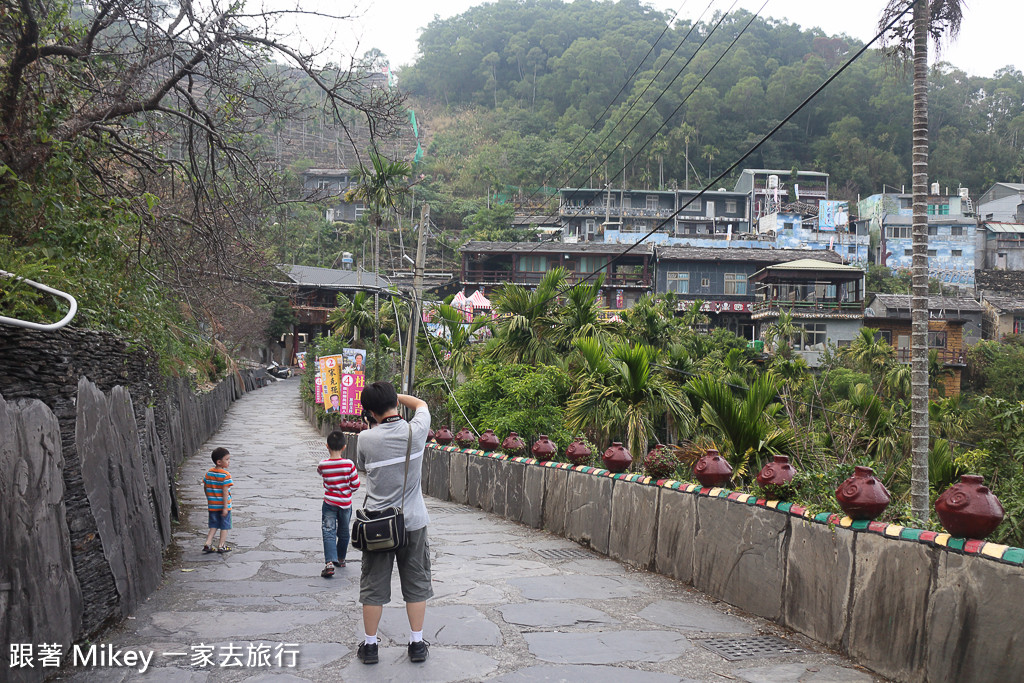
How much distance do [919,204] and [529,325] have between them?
11.2 metres

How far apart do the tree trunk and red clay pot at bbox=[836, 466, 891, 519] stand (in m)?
1.92

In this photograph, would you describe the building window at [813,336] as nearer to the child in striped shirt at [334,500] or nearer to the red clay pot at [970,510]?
the child in striped shirt at [334,500]

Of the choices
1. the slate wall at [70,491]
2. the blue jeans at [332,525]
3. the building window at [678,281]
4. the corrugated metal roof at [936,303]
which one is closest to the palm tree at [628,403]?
the blue jeans at [332,525]

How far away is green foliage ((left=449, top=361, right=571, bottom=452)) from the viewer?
47.3ft

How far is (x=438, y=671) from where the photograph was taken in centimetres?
429

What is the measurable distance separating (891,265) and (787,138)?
23.3 meters

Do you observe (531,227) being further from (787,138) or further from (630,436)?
(630,436)

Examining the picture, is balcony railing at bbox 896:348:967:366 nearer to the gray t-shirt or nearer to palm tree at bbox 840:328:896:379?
palm tree at bbox 840:328:896:379

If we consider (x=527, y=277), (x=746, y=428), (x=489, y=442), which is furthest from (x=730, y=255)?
(x=746, y=428)

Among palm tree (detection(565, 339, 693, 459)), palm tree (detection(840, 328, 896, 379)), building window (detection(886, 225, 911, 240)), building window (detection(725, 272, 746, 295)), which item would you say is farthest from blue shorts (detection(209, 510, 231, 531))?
building window (detection(886, 225, 911, 240))

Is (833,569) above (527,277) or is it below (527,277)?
below

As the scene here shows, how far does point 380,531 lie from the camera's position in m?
4.32

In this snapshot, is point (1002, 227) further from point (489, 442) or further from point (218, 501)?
point (218, 501)

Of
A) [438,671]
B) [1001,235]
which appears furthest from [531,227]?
[438,671]
